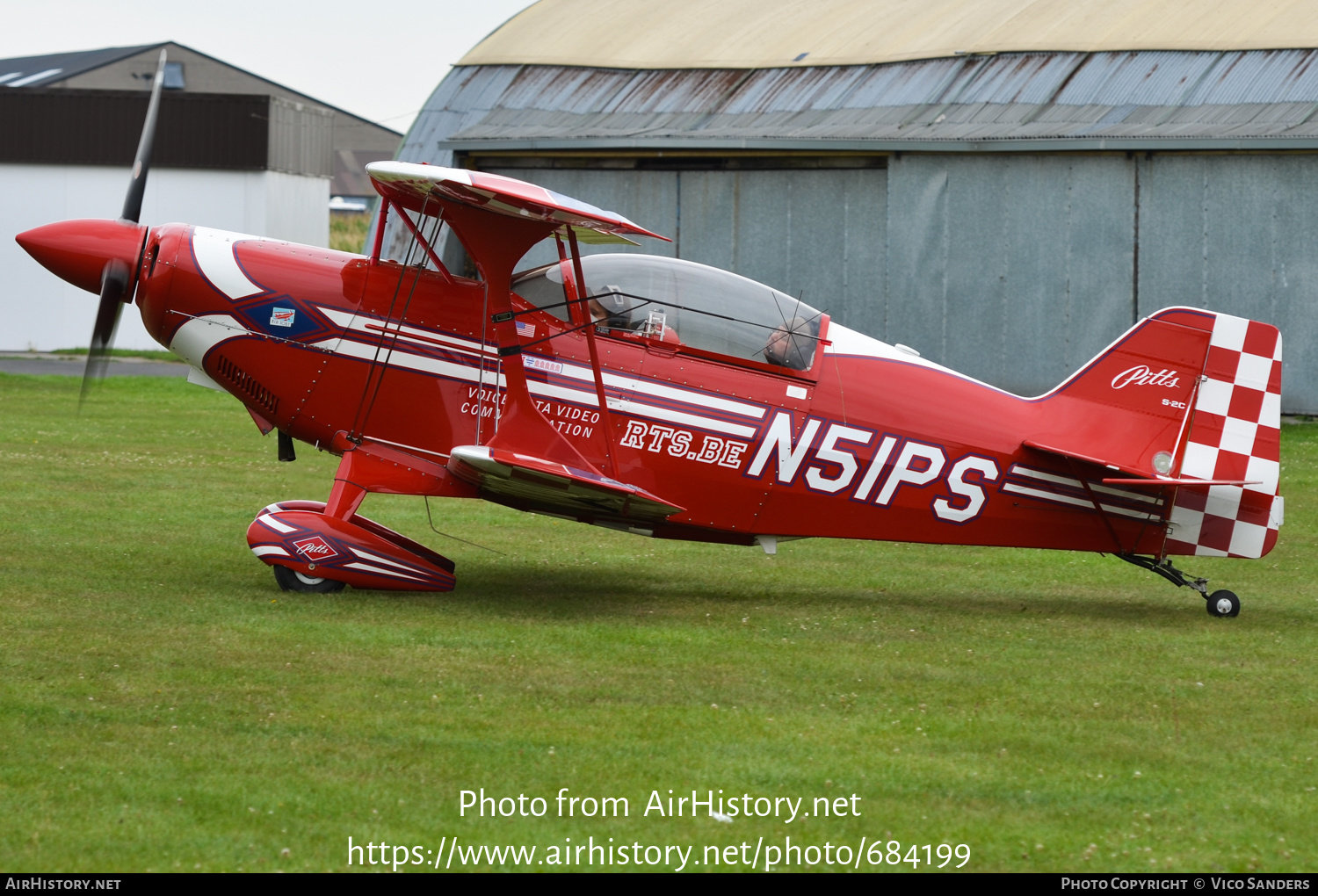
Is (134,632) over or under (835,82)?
under

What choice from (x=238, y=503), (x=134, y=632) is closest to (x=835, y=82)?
(x=238, y=503)

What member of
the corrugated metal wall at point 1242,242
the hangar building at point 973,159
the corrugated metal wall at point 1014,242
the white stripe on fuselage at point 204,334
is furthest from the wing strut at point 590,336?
the corrugated metal wall at point 1242,242

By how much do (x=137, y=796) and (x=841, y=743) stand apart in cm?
308

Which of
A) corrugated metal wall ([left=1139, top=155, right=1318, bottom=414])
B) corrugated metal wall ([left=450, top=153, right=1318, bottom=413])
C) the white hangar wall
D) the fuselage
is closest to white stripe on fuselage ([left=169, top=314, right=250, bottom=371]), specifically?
the fuselage

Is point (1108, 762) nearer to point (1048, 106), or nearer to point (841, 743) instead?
point (841, 743)

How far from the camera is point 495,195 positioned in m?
8.82

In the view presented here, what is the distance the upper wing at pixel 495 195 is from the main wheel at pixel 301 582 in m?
2.58

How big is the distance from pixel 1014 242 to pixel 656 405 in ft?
43.9

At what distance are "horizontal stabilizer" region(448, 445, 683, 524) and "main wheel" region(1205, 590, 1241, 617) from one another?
381cm

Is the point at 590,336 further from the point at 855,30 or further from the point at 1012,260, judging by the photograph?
the point at 855,30

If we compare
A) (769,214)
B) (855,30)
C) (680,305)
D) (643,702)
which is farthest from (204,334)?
(855,30)

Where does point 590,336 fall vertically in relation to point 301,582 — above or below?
above

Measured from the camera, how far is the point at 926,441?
9977 mm

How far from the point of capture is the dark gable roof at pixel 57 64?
43000 mm
